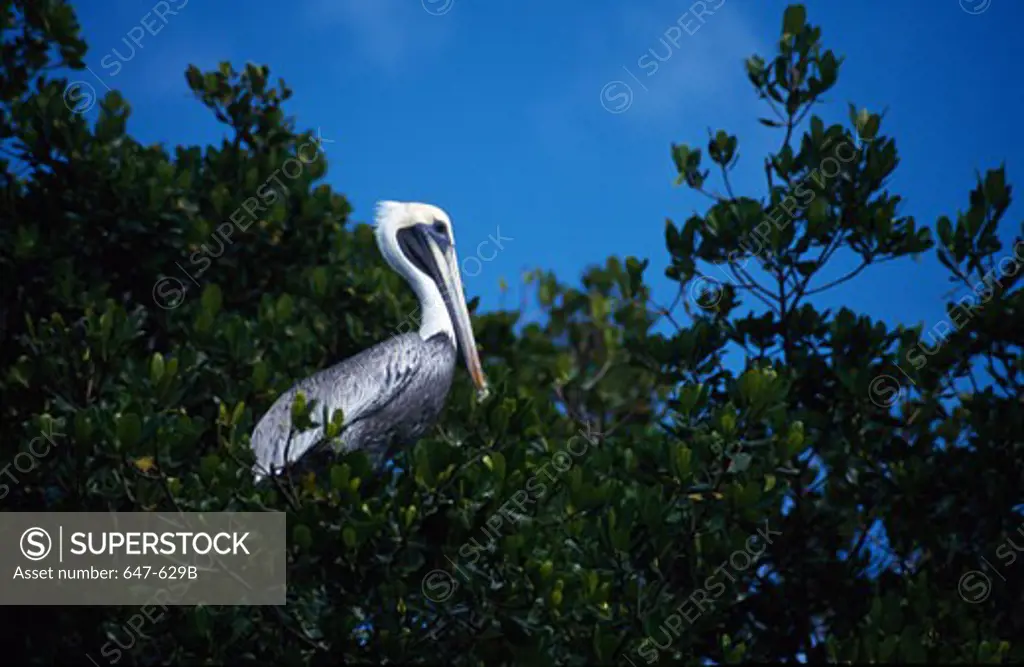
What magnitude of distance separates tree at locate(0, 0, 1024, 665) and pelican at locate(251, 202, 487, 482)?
34cm

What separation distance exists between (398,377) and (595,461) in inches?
80.3

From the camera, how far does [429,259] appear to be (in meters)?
10.6

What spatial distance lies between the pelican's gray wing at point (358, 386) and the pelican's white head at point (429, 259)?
0.39 m

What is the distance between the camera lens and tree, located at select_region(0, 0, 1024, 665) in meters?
7.27

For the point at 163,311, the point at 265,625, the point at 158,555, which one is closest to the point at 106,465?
the point at 158,555

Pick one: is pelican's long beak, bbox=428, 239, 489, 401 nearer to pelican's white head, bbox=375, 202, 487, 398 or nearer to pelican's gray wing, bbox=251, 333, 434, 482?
pelican's white head, bbox=375, 202, 487, 398

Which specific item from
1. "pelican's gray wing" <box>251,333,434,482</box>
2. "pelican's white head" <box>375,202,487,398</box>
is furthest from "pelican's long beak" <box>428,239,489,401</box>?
"pelican's gray wing" <box>251,333,434,482</box>

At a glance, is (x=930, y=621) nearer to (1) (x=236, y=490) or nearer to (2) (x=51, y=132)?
(1) (x=236, y=490)

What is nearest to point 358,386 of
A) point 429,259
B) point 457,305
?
point 457,305

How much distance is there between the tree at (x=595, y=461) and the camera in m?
7.27

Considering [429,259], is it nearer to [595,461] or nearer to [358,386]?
[358,386]

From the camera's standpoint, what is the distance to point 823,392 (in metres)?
8.93

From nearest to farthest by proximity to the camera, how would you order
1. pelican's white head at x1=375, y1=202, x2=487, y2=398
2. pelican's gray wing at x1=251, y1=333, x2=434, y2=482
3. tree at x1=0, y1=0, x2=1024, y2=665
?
tree at x1=0, y1=0, x2=1024, y2=665 < pelican's gray wing at x1=251, y1=333, x2=434, y2=482 < pelican's white head at x1=375, y1=202, x2=487, y2=398

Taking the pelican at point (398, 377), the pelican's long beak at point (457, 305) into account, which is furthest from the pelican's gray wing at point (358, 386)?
the pelican's long beak at point (457, 305)
